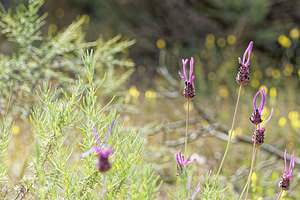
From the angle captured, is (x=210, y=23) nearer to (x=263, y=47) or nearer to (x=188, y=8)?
(x=188, y=8)

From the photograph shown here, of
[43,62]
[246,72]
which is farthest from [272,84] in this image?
[246,72]

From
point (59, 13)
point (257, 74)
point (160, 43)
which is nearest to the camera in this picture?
point (257, 74)

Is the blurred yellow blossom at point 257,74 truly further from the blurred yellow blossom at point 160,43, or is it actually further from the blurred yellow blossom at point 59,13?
the blurred yellow blossom at point 59,13

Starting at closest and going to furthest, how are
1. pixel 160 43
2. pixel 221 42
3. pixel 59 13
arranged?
pixel 221 42
pixel 160 43
pixel 59 13

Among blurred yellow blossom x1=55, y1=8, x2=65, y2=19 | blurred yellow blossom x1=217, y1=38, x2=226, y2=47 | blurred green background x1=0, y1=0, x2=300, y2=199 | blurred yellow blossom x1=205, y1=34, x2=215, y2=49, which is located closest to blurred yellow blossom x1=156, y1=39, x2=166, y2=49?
blurred green background x1=0, y1=0, x2=300, y2=199

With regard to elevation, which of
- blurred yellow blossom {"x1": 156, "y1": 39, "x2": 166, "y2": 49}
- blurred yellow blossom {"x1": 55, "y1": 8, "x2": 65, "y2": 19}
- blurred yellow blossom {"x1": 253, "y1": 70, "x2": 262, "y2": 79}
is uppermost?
blurred yellow blossom {"x1": 55, "y1": 8, "x2": 65, "y2": 19}

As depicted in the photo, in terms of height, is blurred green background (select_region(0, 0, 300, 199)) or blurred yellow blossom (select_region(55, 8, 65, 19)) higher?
blurred yellow blossom (select_region(55, 8, 65, 19))

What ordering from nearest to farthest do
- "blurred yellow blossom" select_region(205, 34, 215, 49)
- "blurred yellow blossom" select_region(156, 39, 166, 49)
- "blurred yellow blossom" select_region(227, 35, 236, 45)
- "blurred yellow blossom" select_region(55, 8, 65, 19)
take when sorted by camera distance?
"blurred yellow blossom" select_region(227, 35, 236, 45), "blurred yellow blossom" select_region(205, 34, 215, 49), "blurred yellow blossom" select_region(156, 39, 166, 49), "blurred yellow blossom" select_region(55, 8, 65, 19)

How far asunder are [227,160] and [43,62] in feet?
4.45

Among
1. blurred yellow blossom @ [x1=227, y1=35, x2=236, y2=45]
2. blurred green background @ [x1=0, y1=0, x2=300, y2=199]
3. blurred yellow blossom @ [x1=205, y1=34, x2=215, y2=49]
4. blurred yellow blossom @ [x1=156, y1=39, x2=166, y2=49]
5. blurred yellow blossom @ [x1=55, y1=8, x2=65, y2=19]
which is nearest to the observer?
blurred green background @ [x1=0, y1=0, x2=300, y2=199]

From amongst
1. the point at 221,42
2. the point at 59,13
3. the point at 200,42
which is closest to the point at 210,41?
the point at 221,42

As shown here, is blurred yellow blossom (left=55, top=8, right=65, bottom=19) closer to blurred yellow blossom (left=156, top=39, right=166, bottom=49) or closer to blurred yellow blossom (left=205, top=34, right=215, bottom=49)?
blurred yellow blossom (left=156, top=39, right=166, bottom=49)

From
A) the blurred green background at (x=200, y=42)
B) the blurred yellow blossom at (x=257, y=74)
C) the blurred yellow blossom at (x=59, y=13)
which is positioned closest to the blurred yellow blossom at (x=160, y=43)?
the blurred green background at (x=200, y=42)

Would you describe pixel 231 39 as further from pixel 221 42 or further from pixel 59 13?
pixel 59 13
